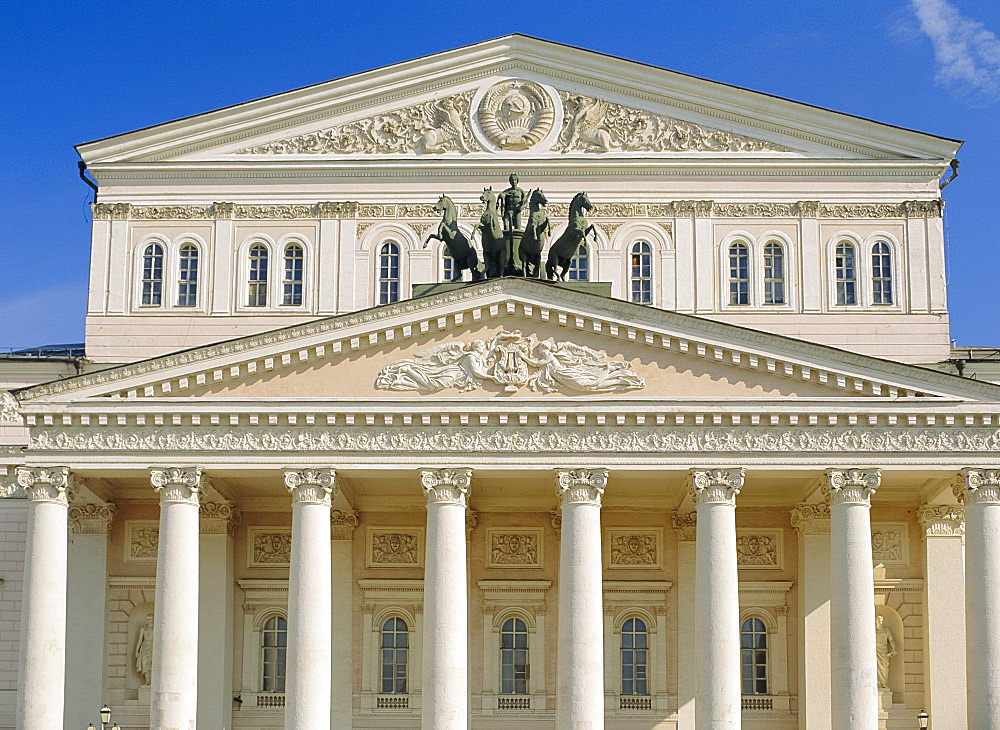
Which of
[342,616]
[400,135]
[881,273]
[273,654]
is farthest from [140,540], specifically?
[881,273]

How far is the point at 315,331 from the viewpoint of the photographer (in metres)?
38.1

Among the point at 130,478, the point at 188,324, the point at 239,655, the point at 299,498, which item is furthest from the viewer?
the point at 188,324

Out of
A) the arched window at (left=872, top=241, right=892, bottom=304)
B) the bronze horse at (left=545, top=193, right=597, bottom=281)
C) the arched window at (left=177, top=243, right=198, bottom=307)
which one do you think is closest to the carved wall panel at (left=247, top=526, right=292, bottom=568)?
the arched window at (left=177, top=243, right=198, bottom=307)

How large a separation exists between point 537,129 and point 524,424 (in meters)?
12.3

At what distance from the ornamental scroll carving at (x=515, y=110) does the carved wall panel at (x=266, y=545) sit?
12615mm

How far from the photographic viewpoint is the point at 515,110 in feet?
156

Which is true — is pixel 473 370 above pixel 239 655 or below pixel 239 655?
above

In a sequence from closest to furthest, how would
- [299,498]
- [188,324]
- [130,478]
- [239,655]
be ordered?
[299,498] → [130,478] → [239,655] → [188,324]

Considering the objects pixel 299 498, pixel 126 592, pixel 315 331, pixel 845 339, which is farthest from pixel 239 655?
pixel 845 339

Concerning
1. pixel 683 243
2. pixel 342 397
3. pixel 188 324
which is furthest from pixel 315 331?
pixel 683 243

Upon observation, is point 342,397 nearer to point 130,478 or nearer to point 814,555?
point 130,478

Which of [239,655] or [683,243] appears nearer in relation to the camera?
[239,655]

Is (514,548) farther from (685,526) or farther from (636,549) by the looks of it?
(685,526)

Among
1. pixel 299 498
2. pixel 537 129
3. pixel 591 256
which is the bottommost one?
pixel 299 498
